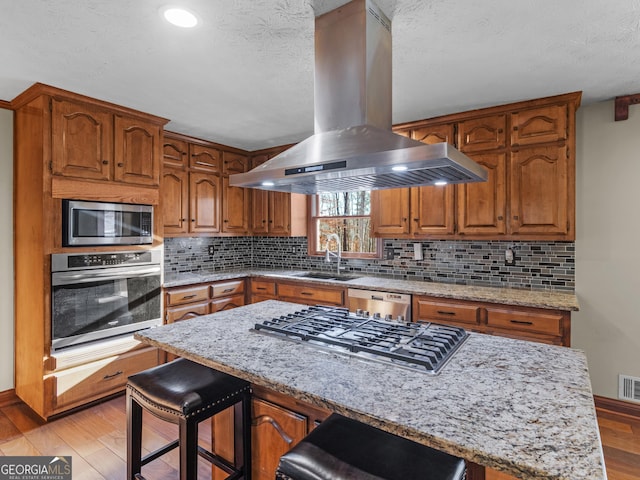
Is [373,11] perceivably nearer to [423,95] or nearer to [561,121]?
[423,95]

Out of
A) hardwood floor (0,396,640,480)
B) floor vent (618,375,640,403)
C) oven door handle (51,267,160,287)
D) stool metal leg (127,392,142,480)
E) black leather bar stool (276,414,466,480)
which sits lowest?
hardwood floor (0,396,640,480)

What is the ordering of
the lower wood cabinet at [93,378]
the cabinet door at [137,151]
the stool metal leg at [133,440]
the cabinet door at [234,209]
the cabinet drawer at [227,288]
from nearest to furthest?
the stool metal leg at [133,440]
the lower wood cabinet at [93,378]
the cabinet door at [137,151]
the cabinet drawer at [227,288]
the cabinet door at [234,209]

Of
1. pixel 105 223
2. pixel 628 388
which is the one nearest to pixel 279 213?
pixel 105 223

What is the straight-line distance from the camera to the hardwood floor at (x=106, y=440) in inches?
82.1

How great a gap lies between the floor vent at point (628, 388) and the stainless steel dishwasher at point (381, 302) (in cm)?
167

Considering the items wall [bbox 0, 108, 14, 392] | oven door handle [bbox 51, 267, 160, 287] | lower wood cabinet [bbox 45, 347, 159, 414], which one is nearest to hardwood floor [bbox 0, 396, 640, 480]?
lower wood cabinet [bbox 45, 347, 159, 414]

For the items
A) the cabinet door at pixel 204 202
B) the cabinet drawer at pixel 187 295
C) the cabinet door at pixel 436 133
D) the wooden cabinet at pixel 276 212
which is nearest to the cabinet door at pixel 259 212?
the wooden cabinet at pixel 276 212

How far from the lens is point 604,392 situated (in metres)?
2.79

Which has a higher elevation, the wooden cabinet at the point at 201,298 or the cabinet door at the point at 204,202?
the cabinet door at the point at 204,202

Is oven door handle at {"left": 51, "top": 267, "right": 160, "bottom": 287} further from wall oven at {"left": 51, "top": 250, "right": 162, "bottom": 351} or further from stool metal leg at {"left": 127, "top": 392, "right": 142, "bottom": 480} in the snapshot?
stool metal leg at {"left": 127, "top": 392, "right": 142, "bottom": 480}

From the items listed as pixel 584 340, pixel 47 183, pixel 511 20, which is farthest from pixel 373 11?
pixel 584 340

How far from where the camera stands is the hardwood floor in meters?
2.09

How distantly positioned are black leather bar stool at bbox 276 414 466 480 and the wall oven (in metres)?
2.36

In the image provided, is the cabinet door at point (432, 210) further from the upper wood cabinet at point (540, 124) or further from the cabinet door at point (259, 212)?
the cabinet door at point (259, 212)
